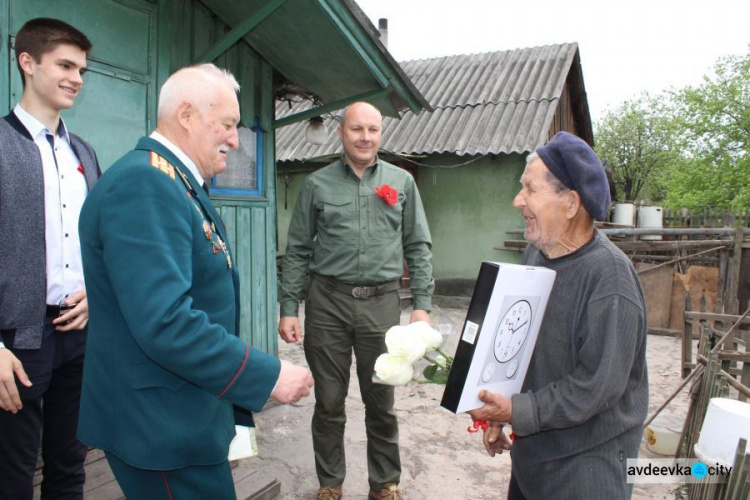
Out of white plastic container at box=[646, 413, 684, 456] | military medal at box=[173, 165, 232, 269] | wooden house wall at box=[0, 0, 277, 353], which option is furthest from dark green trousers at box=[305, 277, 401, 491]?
white plastic container at box=[646, 413, 684, 456]

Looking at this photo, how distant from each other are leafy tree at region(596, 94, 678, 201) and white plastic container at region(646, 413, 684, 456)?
26.6 meters

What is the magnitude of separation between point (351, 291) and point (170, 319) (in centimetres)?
174

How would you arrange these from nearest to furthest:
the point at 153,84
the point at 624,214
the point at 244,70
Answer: the point at 153,84 → the point at 244,70 → the point at 624,214

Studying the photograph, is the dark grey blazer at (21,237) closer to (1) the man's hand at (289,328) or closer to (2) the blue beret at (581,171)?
(1) the man's hand at (289,328)

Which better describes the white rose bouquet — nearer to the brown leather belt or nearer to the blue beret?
the blue beret

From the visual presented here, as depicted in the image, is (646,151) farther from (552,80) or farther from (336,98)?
(336,98)

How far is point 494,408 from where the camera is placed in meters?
1.55

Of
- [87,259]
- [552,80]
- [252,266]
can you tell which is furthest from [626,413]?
[552,80]

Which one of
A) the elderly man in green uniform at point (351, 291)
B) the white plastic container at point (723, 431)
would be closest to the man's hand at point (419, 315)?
the elderly man in green uniform at point (351, 291)

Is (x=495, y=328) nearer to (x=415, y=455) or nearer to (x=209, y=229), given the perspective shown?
(x=209, y=229)

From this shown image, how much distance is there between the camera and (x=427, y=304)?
10.1 feet

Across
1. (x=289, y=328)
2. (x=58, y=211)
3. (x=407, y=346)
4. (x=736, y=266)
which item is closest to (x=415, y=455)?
(x=289, y=328)

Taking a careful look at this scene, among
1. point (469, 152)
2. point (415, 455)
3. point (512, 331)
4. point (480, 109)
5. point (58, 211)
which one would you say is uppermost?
point (480, 109)

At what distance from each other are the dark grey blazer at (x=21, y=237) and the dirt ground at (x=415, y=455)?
5.66 ft
